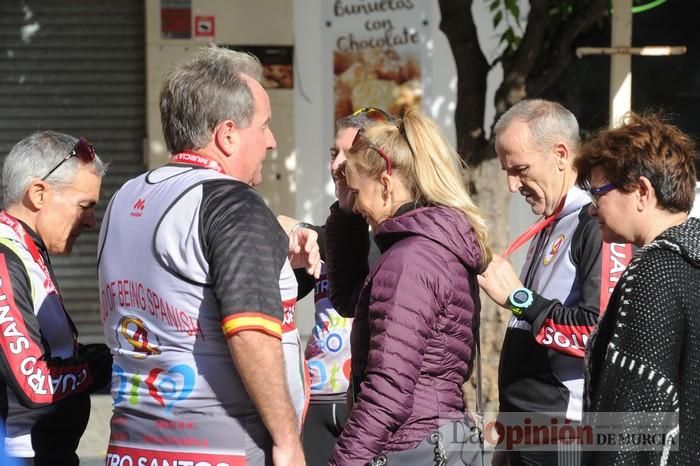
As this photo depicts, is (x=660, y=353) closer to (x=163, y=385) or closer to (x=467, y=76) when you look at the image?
(x=163, y=385)

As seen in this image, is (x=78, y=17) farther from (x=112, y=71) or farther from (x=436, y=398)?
(x=436, y=398)

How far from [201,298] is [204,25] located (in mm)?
6153

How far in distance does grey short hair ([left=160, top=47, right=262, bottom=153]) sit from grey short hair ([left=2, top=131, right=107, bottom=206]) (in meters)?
0.71

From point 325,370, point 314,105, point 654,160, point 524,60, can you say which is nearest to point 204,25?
point 314,105

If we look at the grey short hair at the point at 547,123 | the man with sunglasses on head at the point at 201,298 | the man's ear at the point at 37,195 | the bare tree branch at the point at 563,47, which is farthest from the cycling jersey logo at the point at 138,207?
the bare tree branch at the point at 563,47

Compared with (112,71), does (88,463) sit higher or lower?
lower

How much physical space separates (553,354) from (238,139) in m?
1.43

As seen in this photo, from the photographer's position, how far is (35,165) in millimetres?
3346

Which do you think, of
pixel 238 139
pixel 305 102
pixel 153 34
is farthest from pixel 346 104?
pixel 238 139

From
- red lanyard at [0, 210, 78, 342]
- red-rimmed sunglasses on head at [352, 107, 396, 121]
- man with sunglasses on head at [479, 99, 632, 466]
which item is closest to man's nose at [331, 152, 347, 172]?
red-rimmed sunglasses on head at [352, 107, 396, 121]

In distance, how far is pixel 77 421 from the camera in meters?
3.29

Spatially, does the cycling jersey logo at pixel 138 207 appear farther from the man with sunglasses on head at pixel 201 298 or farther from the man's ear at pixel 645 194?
the man's ear at pixel 645 194

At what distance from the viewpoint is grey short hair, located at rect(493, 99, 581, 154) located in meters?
3.77

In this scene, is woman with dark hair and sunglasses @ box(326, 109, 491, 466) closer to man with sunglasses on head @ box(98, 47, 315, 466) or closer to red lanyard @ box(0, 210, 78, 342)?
man with sunglasses on head @ box(98, 47, 315, 466)
